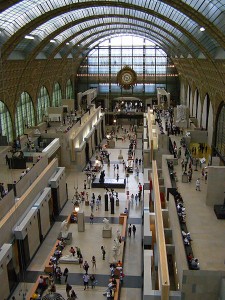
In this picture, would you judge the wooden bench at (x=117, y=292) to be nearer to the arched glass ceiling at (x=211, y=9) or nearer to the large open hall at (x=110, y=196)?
the large open hall at (x=110, y=196)

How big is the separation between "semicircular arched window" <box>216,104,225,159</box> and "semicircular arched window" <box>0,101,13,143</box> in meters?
20.7

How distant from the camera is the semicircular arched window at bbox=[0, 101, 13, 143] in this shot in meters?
37.8

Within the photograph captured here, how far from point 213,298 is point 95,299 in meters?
6.61

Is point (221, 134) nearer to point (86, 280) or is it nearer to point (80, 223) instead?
point (80, 223)

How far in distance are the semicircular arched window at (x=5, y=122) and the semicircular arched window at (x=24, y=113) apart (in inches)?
93.2

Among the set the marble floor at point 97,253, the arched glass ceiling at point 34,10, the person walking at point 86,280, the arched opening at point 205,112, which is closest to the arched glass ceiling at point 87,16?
the arched glass ceiling at point 34,10

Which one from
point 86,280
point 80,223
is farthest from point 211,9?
point 86,280

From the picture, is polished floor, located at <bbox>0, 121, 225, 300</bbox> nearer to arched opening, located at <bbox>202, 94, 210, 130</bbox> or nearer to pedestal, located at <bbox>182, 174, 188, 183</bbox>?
pedestal, located at <bbox>182, 174, 188, 183</bbox>

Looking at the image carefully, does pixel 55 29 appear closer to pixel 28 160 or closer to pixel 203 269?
pixel 28 160

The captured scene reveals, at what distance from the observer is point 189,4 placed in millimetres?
24312

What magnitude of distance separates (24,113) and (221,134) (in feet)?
74.1

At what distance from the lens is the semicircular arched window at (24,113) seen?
1687 inches

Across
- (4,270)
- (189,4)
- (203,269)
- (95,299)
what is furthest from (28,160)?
(203,269)

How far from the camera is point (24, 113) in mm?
44875
